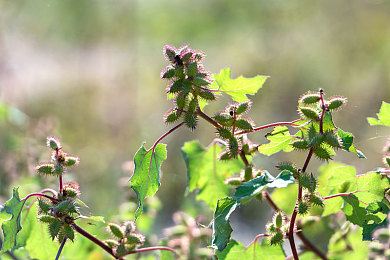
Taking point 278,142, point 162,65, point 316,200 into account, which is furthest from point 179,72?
point 162,65

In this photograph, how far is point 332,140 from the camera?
0.92m

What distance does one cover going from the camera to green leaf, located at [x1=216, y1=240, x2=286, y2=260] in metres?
1.09

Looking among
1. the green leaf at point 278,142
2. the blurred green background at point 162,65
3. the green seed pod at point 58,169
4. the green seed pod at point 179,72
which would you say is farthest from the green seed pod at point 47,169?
the blurred green background at point 162,65

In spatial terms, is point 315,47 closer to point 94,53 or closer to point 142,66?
point 142,66

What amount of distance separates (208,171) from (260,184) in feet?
1.24

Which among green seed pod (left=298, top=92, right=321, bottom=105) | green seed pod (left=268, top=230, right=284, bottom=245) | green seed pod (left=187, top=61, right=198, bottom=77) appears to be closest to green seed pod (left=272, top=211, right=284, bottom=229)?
green seed pod (left=268, top=230, right=284, bottom=245)

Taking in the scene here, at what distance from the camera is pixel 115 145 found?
277 inches

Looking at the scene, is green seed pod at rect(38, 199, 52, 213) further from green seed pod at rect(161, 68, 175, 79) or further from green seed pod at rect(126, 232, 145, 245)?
green seed pod at rect(161, 68, 175, 79)

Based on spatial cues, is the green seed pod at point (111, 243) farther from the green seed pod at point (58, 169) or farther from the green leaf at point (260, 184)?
the green leaf at point (260, 184)

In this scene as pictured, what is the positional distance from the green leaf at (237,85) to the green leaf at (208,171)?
20 centimetres

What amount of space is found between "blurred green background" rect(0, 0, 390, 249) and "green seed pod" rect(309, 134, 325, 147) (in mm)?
3178

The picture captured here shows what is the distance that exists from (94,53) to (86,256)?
30.8ft

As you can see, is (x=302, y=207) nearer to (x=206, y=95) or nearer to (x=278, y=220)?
(x=278, y=220)

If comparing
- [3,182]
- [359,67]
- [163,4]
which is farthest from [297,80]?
[3,182]
